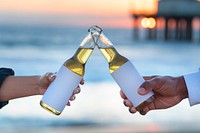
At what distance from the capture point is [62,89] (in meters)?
1.70

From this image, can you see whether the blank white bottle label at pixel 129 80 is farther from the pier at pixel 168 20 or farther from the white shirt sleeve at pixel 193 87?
the pier at pixel 168 20

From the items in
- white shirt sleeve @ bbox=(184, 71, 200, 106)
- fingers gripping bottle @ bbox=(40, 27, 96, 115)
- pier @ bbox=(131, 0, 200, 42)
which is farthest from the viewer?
pier @ bbox=(131, 0, 200, 42)

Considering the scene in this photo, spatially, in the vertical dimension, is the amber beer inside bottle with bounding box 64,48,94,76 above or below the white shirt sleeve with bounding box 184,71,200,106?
above

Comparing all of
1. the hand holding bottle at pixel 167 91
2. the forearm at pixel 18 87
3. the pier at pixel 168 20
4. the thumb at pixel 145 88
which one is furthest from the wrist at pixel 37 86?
the pier at pixel 168 20

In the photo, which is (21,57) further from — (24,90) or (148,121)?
(24,90)

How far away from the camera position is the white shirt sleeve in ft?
6.54

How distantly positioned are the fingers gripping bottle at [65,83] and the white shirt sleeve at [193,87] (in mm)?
408

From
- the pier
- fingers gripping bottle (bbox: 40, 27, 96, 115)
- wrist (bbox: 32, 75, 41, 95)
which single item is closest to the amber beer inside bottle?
fingers gripping bottle (bbox: 40, 27, 96, 115)

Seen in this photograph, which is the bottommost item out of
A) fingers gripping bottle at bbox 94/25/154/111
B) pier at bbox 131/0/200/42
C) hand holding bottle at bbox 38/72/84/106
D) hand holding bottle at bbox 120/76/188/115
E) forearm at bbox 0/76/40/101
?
pier at bbox 131/0/200/42

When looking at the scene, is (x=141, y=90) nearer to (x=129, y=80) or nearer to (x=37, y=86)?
(x=129, y=80)

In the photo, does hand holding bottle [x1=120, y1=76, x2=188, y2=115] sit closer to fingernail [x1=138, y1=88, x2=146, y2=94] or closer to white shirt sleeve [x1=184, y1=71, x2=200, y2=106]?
white shirt sleeve [x1=184, y1=71, x2=200, y2=106]

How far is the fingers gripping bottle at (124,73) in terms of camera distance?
171 centimetres

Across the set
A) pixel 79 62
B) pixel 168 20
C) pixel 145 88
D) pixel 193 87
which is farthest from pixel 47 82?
pixel 168 20

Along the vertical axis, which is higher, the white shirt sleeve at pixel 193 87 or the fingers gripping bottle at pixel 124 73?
the fingers gripping bottle at pixel 124 73
